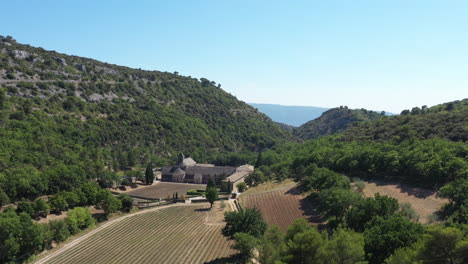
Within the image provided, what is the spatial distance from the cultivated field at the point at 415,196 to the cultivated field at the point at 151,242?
2595 cm

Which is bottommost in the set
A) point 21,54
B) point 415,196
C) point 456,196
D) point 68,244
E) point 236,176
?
point 68,244

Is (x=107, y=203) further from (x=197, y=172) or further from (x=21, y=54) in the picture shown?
(x=21, y=54)

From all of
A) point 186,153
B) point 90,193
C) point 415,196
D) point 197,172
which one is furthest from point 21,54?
point 415,196

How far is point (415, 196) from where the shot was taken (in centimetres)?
5141

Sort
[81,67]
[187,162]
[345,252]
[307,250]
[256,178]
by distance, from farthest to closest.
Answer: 1. [81,67]
2. [187,162]
3. [256,178]
4. [307,250]
5. [345,252]

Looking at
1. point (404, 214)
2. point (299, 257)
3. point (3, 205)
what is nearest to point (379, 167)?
point (404, 214)

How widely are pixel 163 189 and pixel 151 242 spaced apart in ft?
128

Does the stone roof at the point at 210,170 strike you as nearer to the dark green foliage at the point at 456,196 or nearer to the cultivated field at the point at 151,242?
the cultivated field at the point at 151,242

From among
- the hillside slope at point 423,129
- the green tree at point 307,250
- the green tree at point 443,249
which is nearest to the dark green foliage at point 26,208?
the green tree at point 307,250

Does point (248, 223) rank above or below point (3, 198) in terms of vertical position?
below

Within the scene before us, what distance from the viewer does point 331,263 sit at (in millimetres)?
26031

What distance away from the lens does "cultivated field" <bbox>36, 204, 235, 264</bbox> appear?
4259 cm

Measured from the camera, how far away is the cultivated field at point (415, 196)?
45.3m

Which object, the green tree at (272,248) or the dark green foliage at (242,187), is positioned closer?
the green tree at (272,248)
